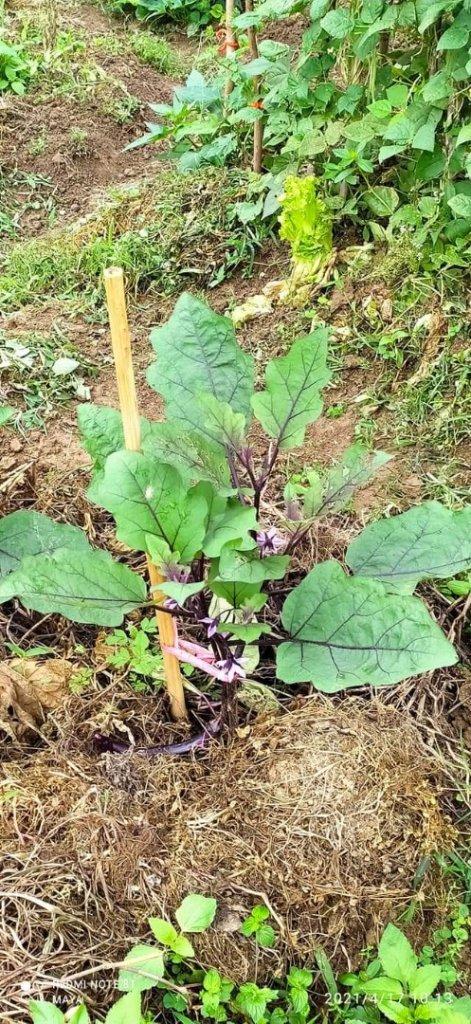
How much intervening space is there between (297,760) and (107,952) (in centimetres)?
45

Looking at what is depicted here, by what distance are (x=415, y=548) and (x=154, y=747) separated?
626mm

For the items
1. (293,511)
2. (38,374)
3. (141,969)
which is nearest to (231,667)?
(293,511)

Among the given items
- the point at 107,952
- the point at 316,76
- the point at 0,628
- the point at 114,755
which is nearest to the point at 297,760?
the point at 114,755

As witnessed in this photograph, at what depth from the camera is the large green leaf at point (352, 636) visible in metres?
1.28

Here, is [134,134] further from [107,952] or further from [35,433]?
[107,952]

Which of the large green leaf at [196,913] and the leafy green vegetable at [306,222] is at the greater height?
the leafy green vegetable at [306,222]

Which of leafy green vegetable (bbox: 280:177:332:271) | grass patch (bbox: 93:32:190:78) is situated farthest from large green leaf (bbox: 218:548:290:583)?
grass patch (bbox: 93:32:190:78)

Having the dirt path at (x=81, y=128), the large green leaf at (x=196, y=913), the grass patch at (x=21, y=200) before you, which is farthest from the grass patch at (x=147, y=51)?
the large green leaf at (x=196, y=913)

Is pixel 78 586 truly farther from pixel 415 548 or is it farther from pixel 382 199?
pixel 382 199

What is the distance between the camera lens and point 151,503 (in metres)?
1.31

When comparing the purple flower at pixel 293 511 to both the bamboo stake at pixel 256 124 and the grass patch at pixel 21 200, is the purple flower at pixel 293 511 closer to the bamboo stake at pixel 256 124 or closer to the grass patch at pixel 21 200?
the bamboo stake at pixel 256 124

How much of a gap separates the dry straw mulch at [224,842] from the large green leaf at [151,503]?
1.46ft

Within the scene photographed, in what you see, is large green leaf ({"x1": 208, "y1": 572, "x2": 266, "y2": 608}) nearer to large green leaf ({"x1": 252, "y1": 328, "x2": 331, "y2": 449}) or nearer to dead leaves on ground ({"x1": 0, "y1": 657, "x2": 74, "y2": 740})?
large green leaf ({"x1": 252, "y1": 328, "x2": 331, "y2": 449})

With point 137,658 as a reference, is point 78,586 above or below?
above
